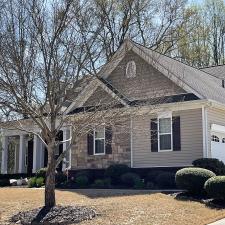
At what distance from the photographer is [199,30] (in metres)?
45.6

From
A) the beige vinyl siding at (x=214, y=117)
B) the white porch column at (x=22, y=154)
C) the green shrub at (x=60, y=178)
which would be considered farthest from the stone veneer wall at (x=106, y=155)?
the white porch column at (x=22, y=154)

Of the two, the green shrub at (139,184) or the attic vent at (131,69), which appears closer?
the green shrub at (139,184)

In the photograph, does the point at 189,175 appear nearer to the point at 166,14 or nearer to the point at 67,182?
the point at 67,182

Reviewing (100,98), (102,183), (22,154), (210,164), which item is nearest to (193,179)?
(210,164)

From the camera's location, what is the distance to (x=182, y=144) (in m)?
21.4

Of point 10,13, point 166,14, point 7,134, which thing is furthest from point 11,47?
point 166,14

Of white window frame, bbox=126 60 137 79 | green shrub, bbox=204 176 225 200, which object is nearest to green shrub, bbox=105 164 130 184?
white window frame, bbox=126 60 137 79

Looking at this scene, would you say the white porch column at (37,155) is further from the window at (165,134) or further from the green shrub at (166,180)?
the green shrub at (166,180)

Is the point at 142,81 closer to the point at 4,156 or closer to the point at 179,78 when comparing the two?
the point at 179,78

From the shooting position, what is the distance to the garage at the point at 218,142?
2159 cm

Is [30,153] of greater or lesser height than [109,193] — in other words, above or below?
above

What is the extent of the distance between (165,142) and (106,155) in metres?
3.39

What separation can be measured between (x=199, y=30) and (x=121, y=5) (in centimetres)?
1210

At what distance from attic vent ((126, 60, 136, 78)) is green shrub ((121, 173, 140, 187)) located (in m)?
5.20
